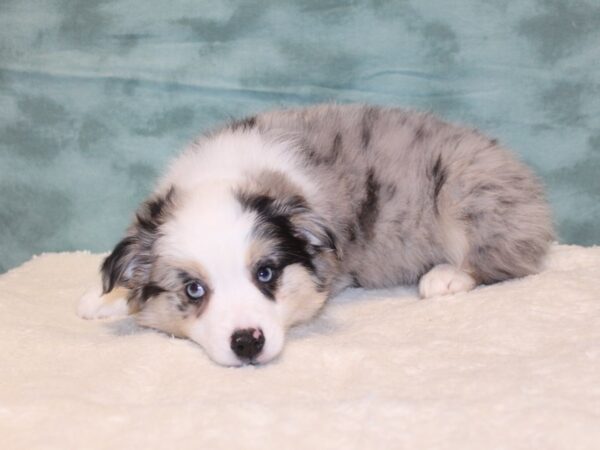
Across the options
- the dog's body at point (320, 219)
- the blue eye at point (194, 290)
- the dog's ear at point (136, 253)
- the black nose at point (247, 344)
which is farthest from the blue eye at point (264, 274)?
the dog's ear at point (136, 253)

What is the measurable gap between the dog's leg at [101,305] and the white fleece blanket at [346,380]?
64mm

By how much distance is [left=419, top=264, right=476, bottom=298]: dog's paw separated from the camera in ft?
11.0

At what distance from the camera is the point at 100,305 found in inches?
134

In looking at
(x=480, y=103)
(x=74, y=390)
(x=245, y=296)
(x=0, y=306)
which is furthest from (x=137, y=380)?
(x=480, y=103)

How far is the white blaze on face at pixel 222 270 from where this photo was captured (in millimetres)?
2711

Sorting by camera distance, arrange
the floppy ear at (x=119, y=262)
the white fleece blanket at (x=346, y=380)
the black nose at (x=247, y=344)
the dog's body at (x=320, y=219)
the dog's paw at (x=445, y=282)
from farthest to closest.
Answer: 1. the dog's paw at (x=445, y=282)
2. the floppy ear at (x=119, y=262)
3. the dog's body at (x=320, y=219)
4. the black nose at (x=247, y=344)
5. the white fleece blanket at (x=346, y=380)

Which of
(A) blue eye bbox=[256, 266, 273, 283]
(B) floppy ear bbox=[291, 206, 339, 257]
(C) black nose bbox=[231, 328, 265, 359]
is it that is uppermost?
(B) floppy ear bbox=[291, 206, 339, 257]

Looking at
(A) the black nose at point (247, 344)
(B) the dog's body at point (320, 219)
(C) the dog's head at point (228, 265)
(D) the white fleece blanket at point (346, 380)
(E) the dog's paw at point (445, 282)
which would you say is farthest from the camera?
(E) the dog's paw at point (445, 282)

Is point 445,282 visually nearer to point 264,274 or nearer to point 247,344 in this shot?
point 264,274

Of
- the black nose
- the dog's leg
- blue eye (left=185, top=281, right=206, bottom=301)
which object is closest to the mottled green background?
the dog's leg

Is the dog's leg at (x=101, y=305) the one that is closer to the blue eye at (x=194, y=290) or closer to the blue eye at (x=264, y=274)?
the blue eye at (x=194, y=290)

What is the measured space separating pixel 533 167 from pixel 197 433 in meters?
2.70

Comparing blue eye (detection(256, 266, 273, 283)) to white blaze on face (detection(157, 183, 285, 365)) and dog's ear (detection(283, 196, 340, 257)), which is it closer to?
white blaze on face (detection(157, 183, 285, 365))

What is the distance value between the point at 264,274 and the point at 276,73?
5.03ft
